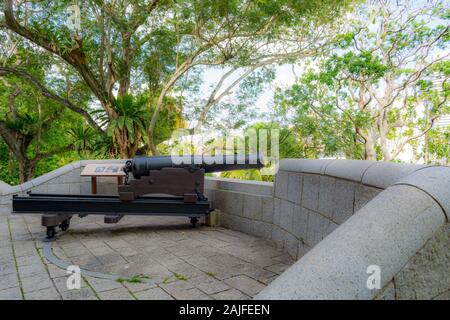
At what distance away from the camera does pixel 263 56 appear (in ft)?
43.4

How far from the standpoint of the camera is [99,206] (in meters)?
4.91

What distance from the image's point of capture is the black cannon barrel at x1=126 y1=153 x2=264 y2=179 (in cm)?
518

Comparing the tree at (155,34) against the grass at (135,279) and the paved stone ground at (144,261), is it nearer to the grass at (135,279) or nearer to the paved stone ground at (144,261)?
the paved stone ground at (144,261)

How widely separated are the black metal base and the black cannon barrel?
0.50 meters

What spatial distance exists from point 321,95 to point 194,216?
12.3 m

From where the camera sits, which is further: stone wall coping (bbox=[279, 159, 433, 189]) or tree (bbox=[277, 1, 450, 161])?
tree (bbox=[277, 1, 450, 161])

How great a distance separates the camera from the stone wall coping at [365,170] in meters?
1.87

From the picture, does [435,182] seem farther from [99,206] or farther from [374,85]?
[374,85]

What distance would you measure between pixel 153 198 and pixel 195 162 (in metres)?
0.86

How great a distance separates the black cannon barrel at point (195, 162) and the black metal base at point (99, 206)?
50cm
